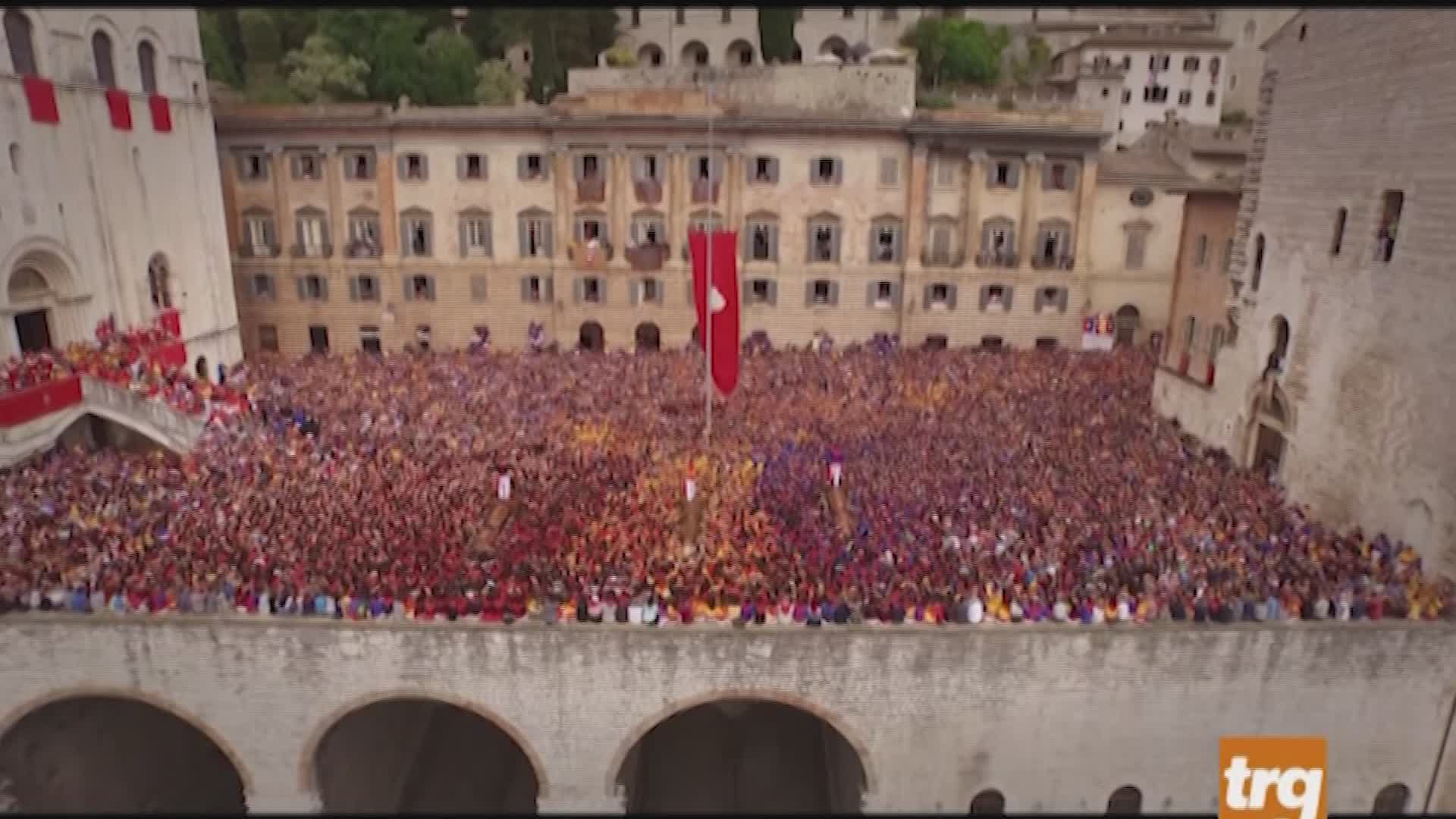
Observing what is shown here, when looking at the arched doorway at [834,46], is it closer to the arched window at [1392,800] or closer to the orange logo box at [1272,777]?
the arched window at [1392,800]

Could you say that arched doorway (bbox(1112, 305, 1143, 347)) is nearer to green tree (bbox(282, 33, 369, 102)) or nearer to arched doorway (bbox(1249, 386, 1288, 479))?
arched doorway (bbox(1249, 386, 1288, 479))

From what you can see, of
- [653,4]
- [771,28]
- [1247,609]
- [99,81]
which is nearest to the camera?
[1247,609]

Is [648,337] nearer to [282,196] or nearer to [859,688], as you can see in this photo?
[282,196]

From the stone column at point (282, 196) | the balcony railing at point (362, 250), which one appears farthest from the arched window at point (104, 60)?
the balcony railing at point (362, 250)

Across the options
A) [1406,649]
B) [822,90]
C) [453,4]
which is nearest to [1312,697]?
[1406,649]

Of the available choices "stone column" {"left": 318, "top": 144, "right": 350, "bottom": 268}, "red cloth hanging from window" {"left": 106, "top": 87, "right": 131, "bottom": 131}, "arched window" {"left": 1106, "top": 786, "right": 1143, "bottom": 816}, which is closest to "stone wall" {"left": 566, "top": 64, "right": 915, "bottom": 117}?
"stone column" {"left": 318, "top": 144, "right": 350, "bottom": 268}

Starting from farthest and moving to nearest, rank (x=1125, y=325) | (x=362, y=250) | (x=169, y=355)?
(x=1125, y=325), (x=362, y=250), (x=169, y=355)

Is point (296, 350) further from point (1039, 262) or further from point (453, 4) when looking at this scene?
point (1039, 262)

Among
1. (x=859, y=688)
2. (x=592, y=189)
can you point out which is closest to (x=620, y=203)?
(x=592, y=189)
